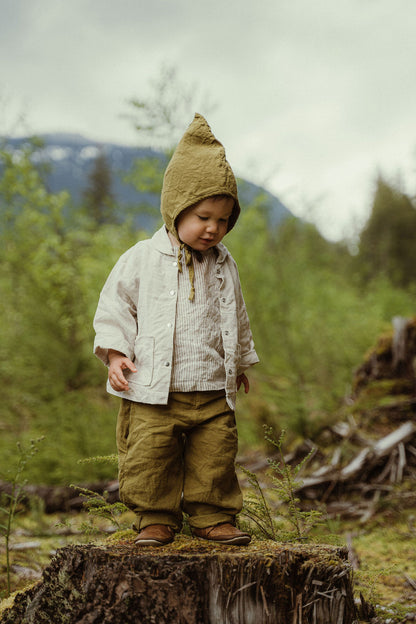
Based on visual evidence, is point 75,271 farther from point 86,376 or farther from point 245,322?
point 245,322

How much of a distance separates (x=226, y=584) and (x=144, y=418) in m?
0.82

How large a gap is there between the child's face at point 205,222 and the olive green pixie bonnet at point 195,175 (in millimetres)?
40

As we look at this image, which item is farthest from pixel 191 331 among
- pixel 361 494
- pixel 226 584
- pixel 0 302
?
pixel 0 302

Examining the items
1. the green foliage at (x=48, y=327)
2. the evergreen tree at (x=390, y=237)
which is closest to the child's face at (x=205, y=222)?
A: the green foliage at (x=48, y=327)

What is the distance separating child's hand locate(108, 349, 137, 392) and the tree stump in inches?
26.9

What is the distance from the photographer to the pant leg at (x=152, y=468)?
7.63ft

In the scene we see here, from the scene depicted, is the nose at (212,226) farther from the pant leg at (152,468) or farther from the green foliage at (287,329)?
the green foliage at (287,329)

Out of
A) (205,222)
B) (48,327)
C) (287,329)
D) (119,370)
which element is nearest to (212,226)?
(205,222)

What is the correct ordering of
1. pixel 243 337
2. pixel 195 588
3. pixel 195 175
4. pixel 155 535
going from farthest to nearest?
pixel 243 337
pixel 195 175
pixel 155 535
pixel 195 588

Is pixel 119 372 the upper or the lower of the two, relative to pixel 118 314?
lower

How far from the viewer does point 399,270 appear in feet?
80.2

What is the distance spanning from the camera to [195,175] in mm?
2459

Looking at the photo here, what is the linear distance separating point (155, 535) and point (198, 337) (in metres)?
0.92

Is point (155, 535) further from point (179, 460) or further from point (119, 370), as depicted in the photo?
point (119, 370)
